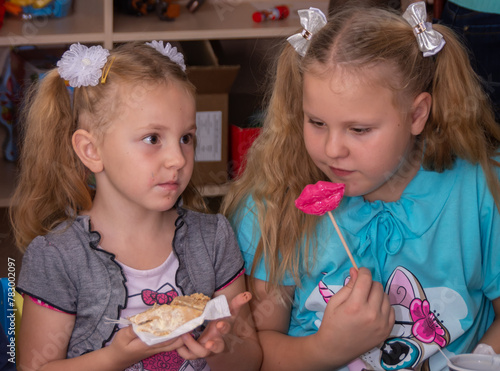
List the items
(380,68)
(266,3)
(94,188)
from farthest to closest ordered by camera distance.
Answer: (266,3), (94,188), (380,68)

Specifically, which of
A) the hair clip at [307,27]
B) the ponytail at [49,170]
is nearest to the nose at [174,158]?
the ponytail at [49,170]

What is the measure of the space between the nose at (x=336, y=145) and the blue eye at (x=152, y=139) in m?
0.37

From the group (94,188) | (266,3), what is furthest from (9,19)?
(94,188)

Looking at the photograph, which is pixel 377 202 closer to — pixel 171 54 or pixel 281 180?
pixel 281 180

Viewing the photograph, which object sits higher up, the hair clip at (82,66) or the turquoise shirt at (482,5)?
the turquoise shirt at (482,5)

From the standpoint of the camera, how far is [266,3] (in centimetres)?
296

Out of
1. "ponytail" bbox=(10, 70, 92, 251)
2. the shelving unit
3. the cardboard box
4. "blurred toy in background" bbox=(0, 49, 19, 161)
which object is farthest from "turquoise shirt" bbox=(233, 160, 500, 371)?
"blurred toy in background" bbox=(0, 49, 19, 161)

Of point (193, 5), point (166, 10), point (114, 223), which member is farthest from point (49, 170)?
point (193, 5)

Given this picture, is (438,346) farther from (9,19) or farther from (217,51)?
(9,19)

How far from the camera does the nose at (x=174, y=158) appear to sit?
4.33 feet

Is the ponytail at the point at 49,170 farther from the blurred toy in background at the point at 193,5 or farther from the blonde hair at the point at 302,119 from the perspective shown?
the blurred toy in background at the point at 193,5

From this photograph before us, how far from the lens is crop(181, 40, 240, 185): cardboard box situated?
2.45 meters

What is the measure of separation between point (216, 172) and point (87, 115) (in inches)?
53.0

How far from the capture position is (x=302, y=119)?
1.58 meters
